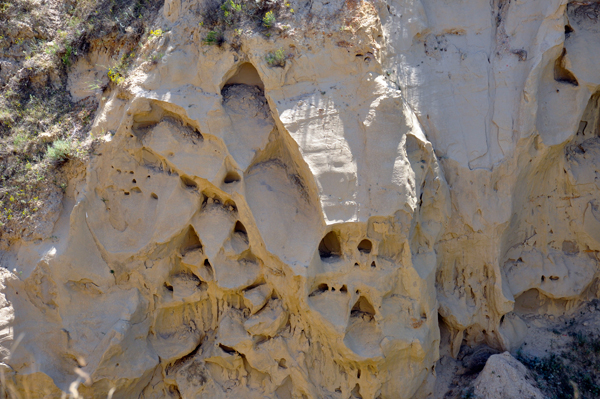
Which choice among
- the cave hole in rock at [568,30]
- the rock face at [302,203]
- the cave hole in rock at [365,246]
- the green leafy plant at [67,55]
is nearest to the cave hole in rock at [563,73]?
A: the rock face at [302,203]

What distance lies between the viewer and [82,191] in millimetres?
6633

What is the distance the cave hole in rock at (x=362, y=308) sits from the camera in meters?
6.72

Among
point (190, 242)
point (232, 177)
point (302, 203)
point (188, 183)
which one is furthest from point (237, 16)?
point (190, 242)

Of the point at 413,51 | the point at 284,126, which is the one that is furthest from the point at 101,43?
the point at 413,51

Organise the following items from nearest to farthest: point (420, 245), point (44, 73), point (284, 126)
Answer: point (284, 126), point (420, 245), point (44, 73)

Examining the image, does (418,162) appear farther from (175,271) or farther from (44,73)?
(44,73)

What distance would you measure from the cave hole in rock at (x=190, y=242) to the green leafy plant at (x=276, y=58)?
237 centimetres

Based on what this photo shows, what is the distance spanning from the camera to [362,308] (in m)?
6.83

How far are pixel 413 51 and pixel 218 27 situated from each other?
8.62 feet

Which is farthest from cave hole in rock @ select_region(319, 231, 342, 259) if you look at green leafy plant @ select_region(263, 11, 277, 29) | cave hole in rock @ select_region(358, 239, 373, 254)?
green leafy plant @ select_region(263, 11, 277, 29)

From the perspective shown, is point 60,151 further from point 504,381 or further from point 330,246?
point 504,381

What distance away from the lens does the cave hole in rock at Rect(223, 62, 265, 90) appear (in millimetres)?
6934

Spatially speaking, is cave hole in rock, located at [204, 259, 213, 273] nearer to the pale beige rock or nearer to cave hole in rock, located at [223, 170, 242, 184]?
cave hole in rock, located at [223, 170, 242, 184]

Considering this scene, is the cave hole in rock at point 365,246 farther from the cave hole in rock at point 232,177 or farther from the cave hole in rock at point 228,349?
the cave hole in rock at point 228,349
